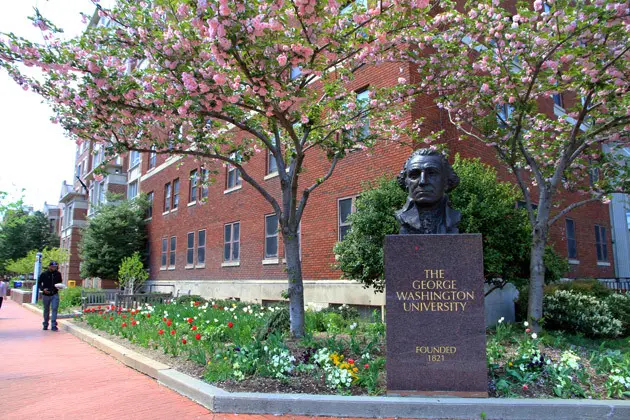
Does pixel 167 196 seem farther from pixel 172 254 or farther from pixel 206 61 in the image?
pixel 206 61

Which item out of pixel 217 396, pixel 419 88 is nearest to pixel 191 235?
pixel 419 88

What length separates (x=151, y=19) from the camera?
7.45 metres

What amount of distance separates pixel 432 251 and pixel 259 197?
13534mm

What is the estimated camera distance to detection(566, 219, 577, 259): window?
1855 centimetres

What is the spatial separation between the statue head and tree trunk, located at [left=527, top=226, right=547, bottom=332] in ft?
11.3

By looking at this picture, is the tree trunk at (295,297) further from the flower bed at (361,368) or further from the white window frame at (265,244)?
the white window frame at (265,244)

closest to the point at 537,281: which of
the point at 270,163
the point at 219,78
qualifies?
the point at 219,78

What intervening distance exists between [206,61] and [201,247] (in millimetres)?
16758

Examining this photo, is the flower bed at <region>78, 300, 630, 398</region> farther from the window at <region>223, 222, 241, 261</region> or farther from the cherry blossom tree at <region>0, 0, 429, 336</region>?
the window at <region>223, 222, 241, 261</region>

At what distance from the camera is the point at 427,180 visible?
593 cm

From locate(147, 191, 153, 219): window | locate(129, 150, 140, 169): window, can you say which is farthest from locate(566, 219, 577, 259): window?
locate(129, 150, 140, 169): window

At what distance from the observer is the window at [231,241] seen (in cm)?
1997

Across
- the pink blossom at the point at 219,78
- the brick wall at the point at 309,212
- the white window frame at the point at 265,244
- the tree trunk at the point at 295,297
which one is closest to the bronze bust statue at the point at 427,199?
the tree trunk at the point at 295,297

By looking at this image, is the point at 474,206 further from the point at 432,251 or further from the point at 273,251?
the point at 273,251
